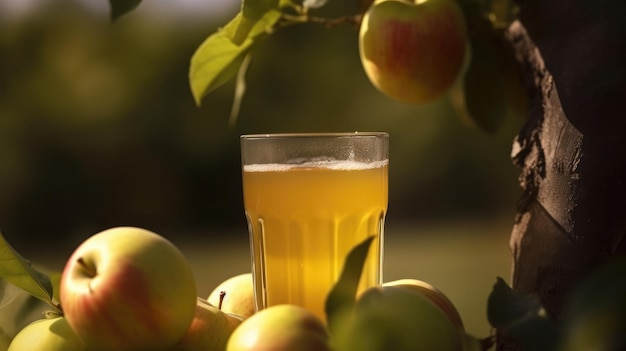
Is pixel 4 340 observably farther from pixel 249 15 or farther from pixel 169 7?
pixel 169 7

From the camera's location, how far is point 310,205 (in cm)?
96

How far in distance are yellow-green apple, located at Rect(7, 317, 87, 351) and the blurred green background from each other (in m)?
5.71

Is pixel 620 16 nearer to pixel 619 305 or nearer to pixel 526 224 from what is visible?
pixel 526 224

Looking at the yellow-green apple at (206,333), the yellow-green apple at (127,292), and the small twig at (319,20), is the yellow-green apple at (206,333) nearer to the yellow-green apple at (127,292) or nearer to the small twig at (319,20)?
the yellow-green apple at (127,292)

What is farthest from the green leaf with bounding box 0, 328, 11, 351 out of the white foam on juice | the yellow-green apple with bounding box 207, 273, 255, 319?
the white foam on juice

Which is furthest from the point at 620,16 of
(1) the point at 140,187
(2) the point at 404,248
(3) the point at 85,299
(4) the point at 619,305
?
(1) the point at 140,187

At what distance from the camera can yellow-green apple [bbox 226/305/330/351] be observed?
23.8 inches

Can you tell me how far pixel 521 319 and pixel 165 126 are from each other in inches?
336

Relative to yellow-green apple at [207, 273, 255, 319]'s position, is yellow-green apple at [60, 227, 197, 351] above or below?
above

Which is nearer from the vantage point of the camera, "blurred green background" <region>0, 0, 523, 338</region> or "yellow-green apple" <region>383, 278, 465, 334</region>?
"yellow-green apple" <region>383, 278, 465, 334</region>

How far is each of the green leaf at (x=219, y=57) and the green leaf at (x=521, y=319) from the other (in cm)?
55

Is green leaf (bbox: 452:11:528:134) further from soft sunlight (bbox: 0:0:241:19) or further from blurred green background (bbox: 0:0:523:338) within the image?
soft sunlight (bbox: 0:0:241:19)

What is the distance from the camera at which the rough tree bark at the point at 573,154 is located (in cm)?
82

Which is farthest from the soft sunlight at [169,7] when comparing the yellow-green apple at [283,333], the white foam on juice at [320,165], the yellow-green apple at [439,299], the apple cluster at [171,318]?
the yellow-green apple at [283,333]
